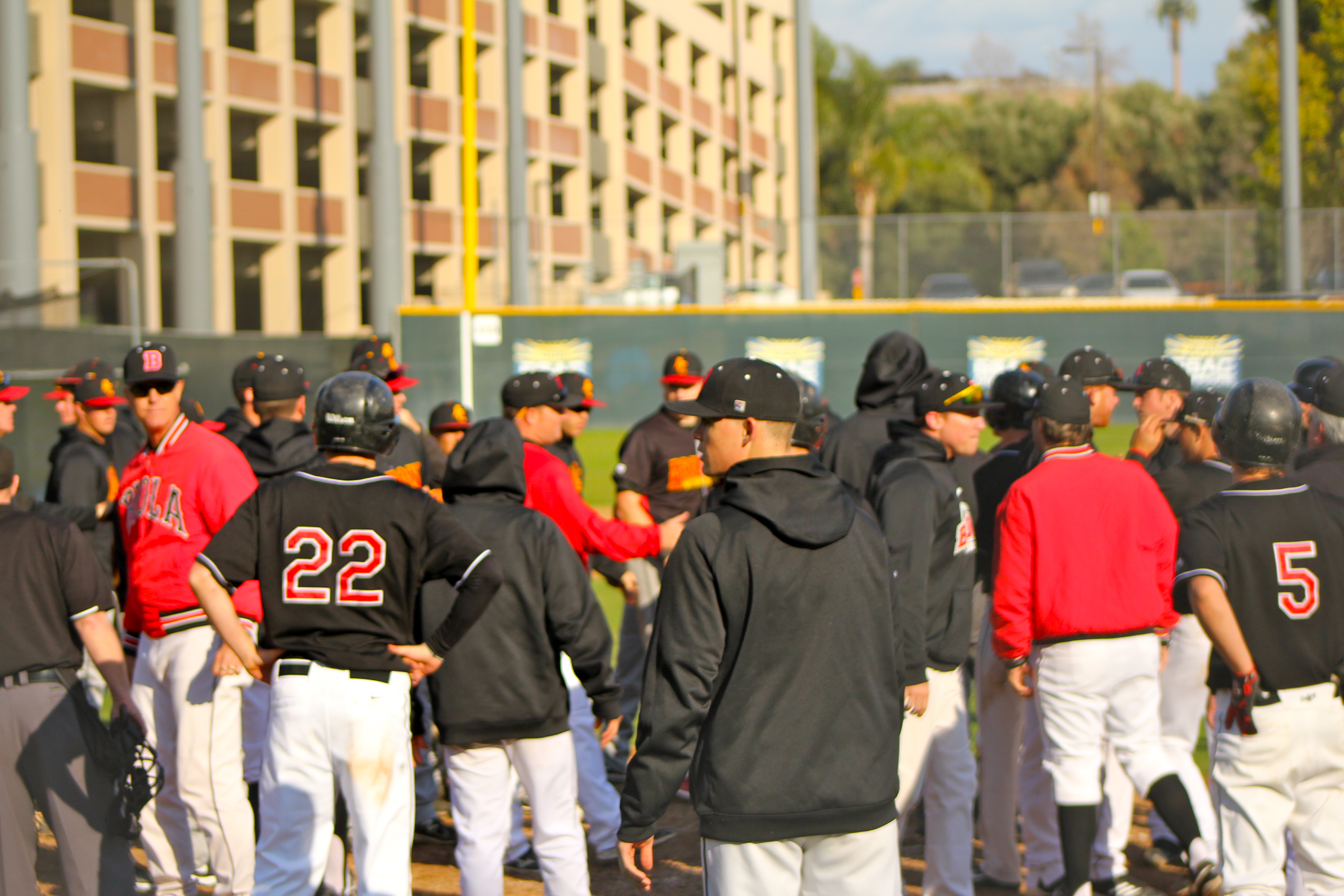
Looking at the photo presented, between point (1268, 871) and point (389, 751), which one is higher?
point (389, 751)

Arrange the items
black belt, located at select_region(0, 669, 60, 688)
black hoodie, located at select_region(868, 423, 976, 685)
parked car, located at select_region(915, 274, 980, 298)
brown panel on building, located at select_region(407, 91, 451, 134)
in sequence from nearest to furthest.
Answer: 1. black belt, located at select_region(0, 669, 60, 688)
2. black hoodie, located at select_region(868, 423, 976, 685)
3. parked car, located at select_region(915, 274, 980, 298)
4. brown panel on building, located at select_region(407, 91, 451, 134)

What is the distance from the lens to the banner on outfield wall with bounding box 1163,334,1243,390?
2052 cm

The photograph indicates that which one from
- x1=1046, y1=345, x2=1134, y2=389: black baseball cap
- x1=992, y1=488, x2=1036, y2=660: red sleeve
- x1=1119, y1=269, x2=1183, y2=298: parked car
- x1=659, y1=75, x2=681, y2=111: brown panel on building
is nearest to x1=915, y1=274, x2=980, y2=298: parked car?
x1=1119, y1=269, x2=1183, y2=298: parked car

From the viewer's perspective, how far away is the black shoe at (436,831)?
256 inches

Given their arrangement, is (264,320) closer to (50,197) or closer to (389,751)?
(50,197)

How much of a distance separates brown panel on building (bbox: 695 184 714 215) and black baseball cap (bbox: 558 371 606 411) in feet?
165

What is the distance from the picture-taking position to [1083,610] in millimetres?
4984

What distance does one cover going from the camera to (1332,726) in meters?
4.45

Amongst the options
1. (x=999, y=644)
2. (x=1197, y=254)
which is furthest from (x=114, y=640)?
(x=1197, y=254)

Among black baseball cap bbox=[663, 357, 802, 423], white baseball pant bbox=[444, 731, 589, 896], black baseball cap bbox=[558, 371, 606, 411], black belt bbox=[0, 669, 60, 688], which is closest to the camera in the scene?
black baseball cap bbox=[663, 357, 802, 423]

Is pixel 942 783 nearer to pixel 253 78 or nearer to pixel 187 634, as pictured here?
pixel 187 634

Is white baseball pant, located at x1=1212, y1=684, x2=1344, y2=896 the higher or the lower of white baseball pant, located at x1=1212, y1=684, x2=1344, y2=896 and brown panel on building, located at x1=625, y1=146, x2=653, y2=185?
the lower

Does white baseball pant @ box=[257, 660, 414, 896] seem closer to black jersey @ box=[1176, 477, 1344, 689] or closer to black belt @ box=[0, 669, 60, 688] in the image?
black belt @ box=[0, 669, 60, 688]

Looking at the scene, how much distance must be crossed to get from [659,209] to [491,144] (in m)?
11.7
